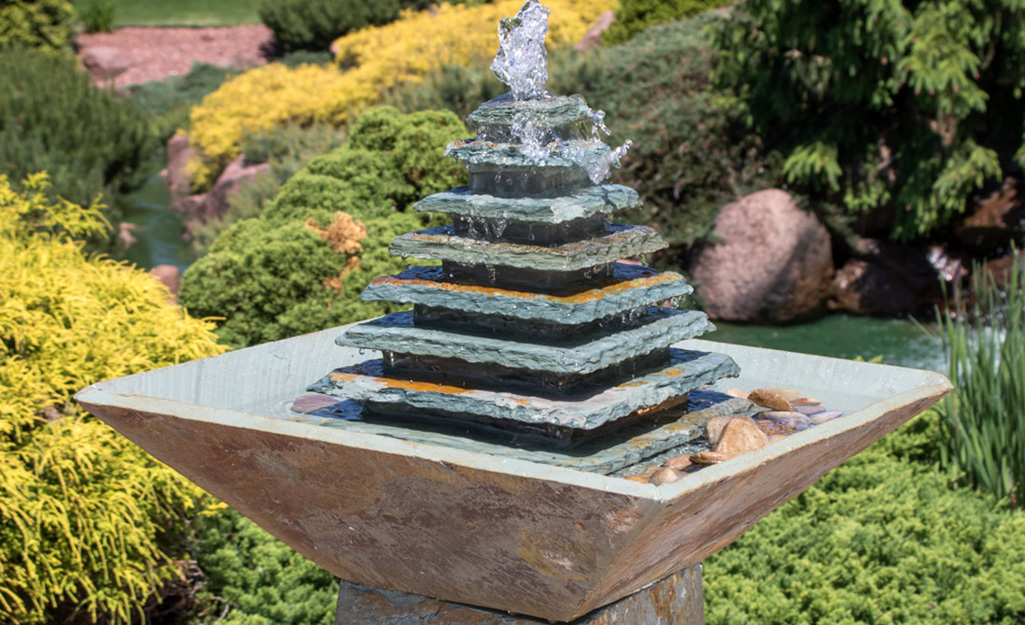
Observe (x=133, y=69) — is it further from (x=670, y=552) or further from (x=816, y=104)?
(x=670, y=552)

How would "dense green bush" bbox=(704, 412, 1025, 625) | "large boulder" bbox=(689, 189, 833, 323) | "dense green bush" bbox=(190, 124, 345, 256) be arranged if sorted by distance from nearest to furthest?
"dense green bush" bbox=(704, 412, 1025, 625)
"dense green bush" bbox=(190, 124, 345, 256)
"large boulder" bbox=(689, 189, 833, 323)

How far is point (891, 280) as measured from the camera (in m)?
10.5

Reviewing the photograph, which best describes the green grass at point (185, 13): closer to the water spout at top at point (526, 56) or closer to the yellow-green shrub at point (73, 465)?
the yellow-green shrub at point (73, 465)

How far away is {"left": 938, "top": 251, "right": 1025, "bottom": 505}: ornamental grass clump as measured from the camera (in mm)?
4977

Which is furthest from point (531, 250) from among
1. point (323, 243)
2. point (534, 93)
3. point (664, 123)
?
point (664, 123)

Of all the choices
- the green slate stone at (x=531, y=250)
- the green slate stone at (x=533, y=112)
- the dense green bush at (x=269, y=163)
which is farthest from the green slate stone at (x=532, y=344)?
the dense green bush at (x=269, y=163)

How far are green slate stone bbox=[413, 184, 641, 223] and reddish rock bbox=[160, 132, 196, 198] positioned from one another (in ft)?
44.2

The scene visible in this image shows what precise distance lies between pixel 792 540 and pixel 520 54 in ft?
9.79

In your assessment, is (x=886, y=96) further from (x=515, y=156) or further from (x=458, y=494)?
(x=458, y=494)

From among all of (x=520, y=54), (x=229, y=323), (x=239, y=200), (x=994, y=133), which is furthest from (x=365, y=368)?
(x=994, y=133)

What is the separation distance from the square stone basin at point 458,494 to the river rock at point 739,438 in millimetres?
103

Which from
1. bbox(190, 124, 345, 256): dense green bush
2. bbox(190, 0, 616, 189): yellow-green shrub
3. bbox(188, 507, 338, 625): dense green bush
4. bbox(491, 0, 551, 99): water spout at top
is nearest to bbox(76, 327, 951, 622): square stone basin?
bbox(491, 0, 551, 99): water spout at top

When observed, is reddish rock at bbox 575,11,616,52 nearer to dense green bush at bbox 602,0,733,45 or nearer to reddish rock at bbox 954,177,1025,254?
dense green bush at bbox 602,0,733,45

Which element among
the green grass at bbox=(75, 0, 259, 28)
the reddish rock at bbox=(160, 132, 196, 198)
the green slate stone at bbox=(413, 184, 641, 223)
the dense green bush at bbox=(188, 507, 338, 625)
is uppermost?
the green grass at bbox=(75, 0, 259, 28)
